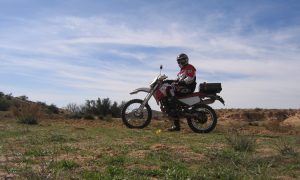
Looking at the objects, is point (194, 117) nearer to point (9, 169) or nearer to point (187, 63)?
point (187, 63)

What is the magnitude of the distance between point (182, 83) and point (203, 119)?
1.10 m

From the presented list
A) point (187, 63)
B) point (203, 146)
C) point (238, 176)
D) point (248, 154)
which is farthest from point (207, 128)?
point (238, 176)

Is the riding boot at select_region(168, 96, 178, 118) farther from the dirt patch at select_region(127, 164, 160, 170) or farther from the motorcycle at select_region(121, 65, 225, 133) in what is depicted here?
the dirt patch at select_region(127, 164, 160, 170)

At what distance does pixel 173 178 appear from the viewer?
6.25m

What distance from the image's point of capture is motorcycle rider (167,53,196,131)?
1367 cm

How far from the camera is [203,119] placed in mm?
13836

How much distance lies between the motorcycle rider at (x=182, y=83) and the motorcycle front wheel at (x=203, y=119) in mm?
460

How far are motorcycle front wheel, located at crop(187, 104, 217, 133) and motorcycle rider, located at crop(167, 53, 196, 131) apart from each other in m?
0.46

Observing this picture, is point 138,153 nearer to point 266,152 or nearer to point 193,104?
point 266,152

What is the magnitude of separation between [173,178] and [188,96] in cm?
766

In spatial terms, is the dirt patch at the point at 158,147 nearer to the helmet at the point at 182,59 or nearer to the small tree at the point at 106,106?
the helmet at the point at 182,59

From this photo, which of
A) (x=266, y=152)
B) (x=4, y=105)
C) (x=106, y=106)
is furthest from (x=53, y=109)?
(x=266, y=152)

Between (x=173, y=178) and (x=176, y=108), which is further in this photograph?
(x=176, y=108)

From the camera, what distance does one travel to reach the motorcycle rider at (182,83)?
1367 centimetres
